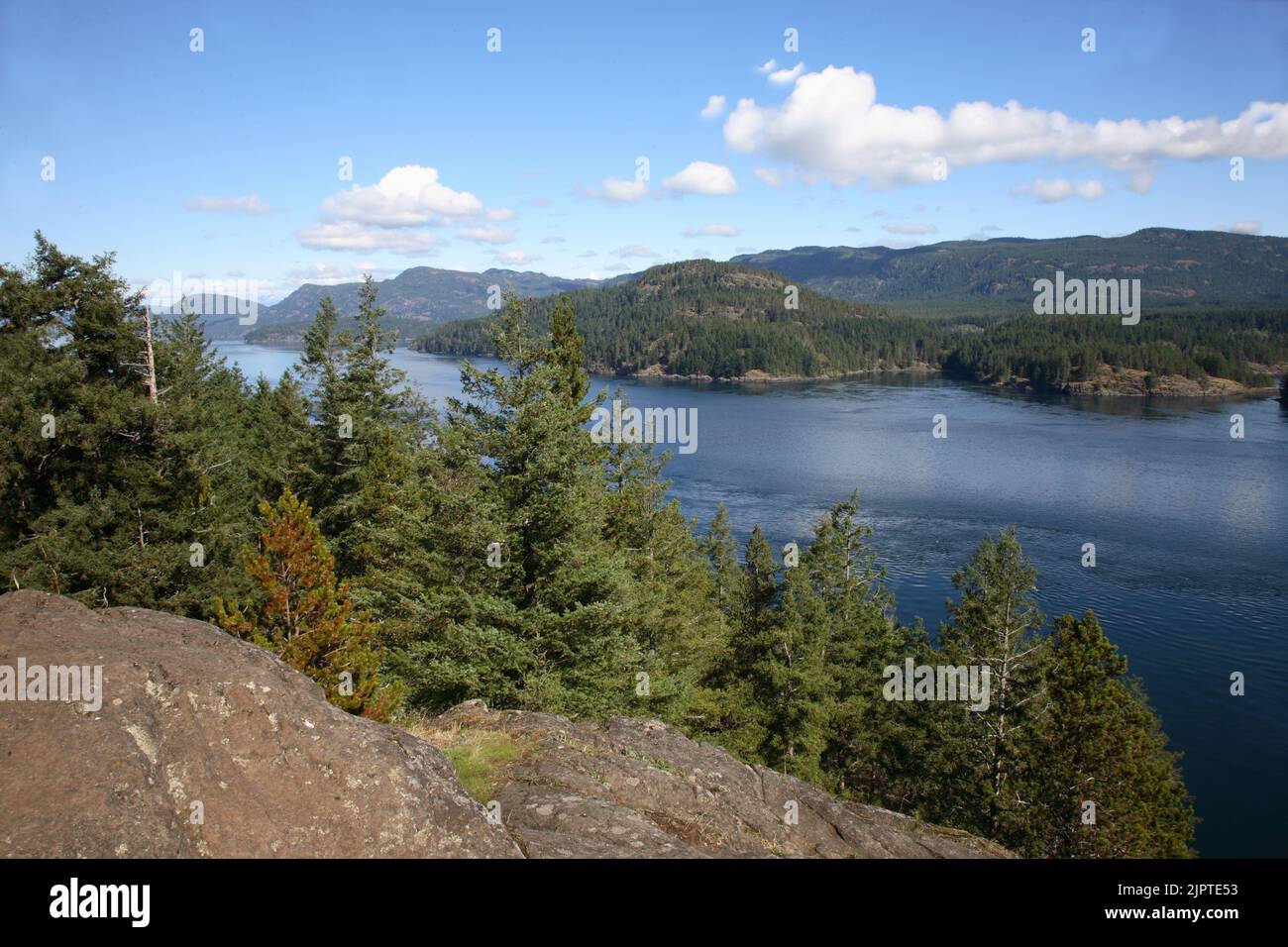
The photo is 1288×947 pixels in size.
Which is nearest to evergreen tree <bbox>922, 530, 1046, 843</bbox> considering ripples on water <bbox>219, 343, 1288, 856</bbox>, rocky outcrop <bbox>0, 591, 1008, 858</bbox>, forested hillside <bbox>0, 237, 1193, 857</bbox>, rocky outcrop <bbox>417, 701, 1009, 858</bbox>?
forested hillside <bbox>0, 237, 1193, 857</bbox>

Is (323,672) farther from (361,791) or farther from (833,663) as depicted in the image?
(833,663)

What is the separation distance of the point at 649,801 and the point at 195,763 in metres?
5.90

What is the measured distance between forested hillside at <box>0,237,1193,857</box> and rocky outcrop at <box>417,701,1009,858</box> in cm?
447

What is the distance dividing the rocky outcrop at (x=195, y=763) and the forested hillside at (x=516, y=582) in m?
7.18

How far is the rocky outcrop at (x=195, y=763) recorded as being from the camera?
571cm

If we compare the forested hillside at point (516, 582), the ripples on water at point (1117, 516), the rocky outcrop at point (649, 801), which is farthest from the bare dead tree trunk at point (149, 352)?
the ripples on water at point (1117, 516)

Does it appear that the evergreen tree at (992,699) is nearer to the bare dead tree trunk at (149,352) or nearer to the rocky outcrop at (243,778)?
the rocky outcrop at (243,778)

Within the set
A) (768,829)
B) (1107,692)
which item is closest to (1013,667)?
(1107,692)

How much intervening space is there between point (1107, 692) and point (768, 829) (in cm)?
1951

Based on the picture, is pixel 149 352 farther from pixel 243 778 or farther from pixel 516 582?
pixel 243 778

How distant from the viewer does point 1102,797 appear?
25.1m

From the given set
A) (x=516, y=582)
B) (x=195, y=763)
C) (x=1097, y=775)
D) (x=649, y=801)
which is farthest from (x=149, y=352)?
(x=1097, y=775)
